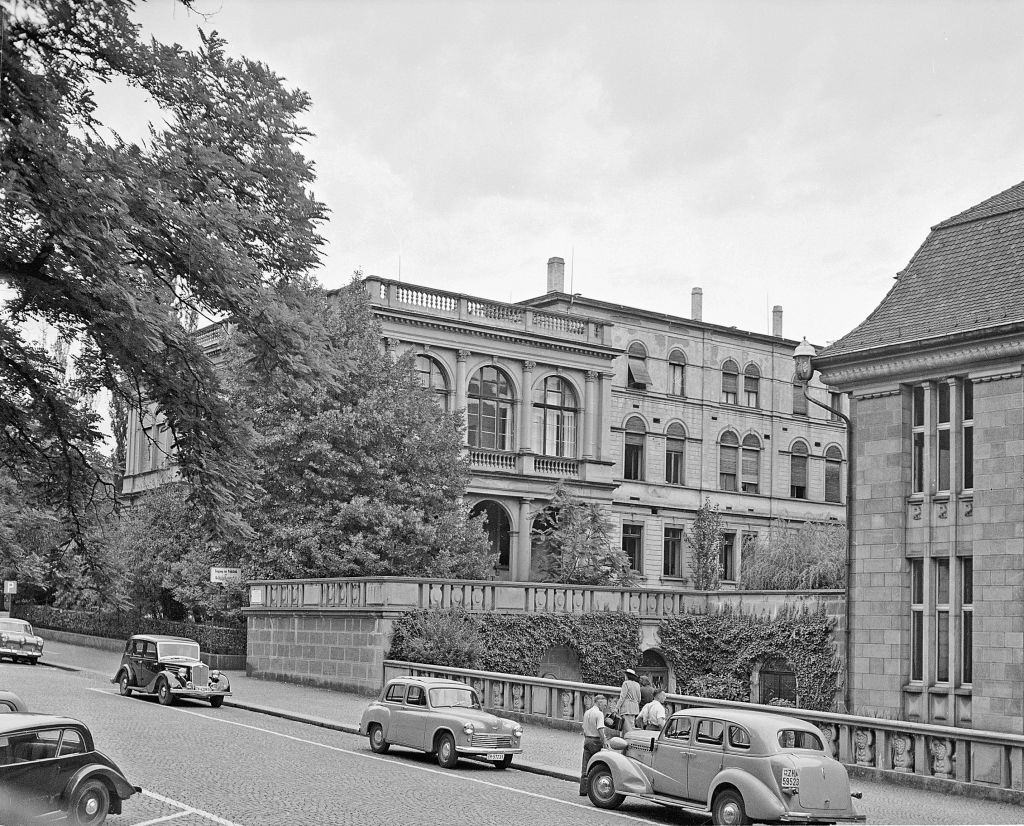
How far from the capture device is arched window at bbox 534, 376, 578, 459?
61.2m

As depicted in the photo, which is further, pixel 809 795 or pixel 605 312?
pixel 605 312

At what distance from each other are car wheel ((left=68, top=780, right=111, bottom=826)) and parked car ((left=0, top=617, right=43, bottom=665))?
33915 millimetres

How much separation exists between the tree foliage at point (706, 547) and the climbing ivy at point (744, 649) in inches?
894

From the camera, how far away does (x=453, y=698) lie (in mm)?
23641

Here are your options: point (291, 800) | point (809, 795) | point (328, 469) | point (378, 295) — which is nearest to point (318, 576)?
point (328, 469)

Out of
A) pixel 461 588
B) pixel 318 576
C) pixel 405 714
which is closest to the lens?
pixel 405 714

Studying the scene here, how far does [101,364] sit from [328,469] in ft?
93.4

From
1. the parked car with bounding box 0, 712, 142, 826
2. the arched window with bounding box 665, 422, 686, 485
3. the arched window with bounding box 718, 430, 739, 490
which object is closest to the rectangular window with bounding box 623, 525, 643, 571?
the arched window with bounding box 665, 422, 686, 485

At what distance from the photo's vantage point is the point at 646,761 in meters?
18.0

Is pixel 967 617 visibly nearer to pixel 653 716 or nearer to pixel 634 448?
pixel 653 716

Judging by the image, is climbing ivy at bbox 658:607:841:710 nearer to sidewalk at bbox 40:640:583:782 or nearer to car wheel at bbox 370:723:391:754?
sidewalk at bbox 40:640:583:782

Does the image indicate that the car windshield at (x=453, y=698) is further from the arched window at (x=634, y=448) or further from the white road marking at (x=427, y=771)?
the arched window at (x=634, y=448)

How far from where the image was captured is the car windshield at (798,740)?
16453 mm

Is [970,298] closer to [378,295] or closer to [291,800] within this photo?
[291,800]
